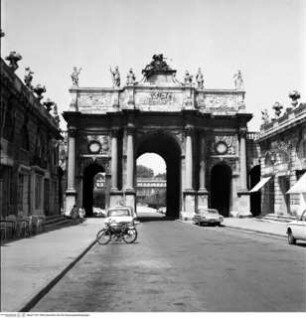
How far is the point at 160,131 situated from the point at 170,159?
28.4ft

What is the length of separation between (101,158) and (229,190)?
13725 mm

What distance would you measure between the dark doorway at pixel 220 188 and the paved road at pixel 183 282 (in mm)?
36198

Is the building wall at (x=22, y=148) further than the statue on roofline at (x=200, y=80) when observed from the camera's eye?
No

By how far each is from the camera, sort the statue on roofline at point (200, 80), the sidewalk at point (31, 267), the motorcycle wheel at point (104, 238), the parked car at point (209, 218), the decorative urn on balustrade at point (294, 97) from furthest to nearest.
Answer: the statue on roofline at point (200, 80) < the decorative urn on balustrade at point (294, 97) < the parked car at point (209, 218) < the motorcycle wheel at point (104, 238) < the sidewalk at point (31, 267)

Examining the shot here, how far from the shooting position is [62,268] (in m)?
12.5

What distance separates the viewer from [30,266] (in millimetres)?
12500

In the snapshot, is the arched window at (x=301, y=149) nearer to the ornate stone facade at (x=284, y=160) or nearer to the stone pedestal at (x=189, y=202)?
the ornate stone facade at (x=284, y=160)

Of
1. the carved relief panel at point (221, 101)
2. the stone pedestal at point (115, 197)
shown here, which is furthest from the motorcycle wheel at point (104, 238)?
the carved relief panel at point (221, 101)

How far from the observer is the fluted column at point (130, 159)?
1897 inches

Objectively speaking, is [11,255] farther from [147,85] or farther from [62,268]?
[147,85]

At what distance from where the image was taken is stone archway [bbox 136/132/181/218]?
2077 inches

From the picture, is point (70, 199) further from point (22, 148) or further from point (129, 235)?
point (129, 235)

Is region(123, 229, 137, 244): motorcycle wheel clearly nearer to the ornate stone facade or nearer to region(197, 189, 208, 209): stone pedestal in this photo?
the ornate stone facade

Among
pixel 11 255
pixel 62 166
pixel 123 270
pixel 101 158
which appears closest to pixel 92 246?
pixel 11 255
